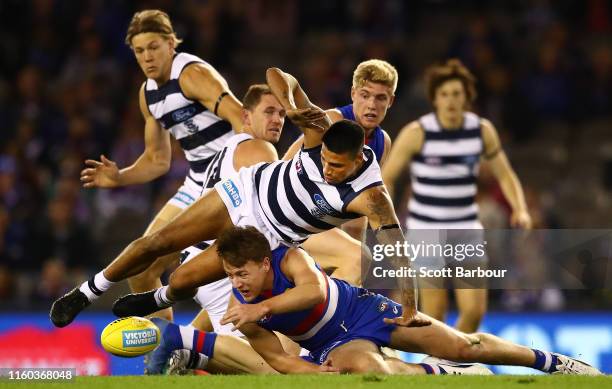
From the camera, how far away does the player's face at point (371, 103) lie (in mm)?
7852

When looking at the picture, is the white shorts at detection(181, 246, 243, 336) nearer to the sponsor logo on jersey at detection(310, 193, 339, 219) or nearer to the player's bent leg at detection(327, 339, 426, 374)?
the player's bent leg at detection(327, 339, 426, 374)

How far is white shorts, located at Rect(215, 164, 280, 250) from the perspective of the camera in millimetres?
7109

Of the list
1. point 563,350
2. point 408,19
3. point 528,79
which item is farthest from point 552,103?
point 563,350

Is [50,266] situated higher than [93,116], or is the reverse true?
[93,116]

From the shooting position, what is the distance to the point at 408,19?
15578mm

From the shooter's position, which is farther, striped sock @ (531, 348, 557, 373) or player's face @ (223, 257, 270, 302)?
striped sock @ (531, 348, 557, 373)

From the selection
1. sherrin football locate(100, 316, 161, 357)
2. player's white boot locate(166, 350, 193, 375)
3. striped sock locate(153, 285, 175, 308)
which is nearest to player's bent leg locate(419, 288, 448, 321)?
player's white boot locate(166, 350, 193, 375)

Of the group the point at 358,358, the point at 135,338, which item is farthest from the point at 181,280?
the point at 358,358

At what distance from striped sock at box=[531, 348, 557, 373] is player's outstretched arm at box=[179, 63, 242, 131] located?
243cm

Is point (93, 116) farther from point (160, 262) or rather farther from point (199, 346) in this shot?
point (199, 346)

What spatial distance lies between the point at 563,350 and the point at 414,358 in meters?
1.30

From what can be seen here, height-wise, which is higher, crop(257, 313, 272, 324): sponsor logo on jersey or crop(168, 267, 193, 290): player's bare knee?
crop(168, 267, 193, 290): player's bare knee

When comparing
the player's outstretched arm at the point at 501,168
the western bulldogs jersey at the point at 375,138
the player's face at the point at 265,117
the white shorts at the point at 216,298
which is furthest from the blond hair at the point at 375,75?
the player's outstretched arm at the point at 501,168

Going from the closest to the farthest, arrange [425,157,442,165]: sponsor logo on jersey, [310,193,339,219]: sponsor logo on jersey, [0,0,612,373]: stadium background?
[310,193,339,219]: sponsor logo on jersey
[425,157,442,165]: sponsor logo on jersey
[0,0,612,373]: stadium background
